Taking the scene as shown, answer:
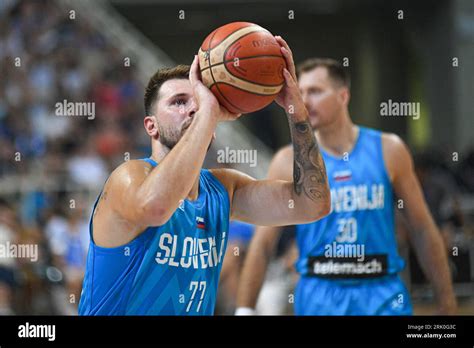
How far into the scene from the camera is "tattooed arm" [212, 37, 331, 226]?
3.12 metres

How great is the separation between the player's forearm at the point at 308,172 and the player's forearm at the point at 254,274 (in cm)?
140

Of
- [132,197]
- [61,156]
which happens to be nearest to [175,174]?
[132,197]

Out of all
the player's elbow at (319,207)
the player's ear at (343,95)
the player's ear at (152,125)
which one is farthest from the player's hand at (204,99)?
the player's ear at (343,95)

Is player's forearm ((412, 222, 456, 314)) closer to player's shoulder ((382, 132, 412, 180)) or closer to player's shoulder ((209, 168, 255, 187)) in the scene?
player's shoulder ((382, 132, 412, 180))

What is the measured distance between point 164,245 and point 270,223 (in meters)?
0.55

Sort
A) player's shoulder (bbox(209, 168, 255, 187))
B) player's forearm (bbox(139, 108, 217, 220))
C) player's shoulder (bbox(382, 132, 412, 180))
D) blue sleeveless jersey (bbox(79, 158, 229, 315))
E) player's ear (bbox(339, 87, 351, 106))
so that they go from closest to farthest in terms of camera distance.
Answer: player's forearm (bbox(139, 108, 217, 220)), blue sleeveless jersey (bbox(79, 158, 229, 315)), player's shoulder (bbox(209, 168, 255, 187)), player's shoulder (bbox(382, 132, 412, 180)), player's ear (bbox(339, 87, 351, 106))

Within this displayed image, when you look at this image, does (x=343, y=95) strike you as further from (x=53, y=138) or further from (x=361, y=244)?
(x=53, y=138)

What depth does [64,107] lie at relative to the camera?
9.04 metres

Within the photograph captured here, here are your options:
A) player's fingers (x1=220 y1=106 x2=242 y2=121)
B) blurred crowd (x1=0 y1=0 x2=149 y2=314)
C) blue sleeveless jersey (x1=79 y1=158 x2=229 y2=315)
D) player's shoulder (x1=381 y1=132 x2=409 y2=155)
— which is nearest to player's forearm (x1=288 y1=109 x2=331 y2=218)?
player's fingers (x1=220 y1=106 x2=242 y2=121)

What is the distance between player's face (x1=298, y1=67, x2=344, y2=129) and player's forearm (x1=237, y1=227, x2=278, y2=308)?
30.6 inches

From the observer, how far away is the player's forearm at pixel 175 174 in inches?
103

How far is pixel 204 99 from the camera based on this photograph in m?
2.83

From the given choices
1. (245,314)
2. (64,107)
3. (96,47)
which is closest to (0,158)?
(64,107)
